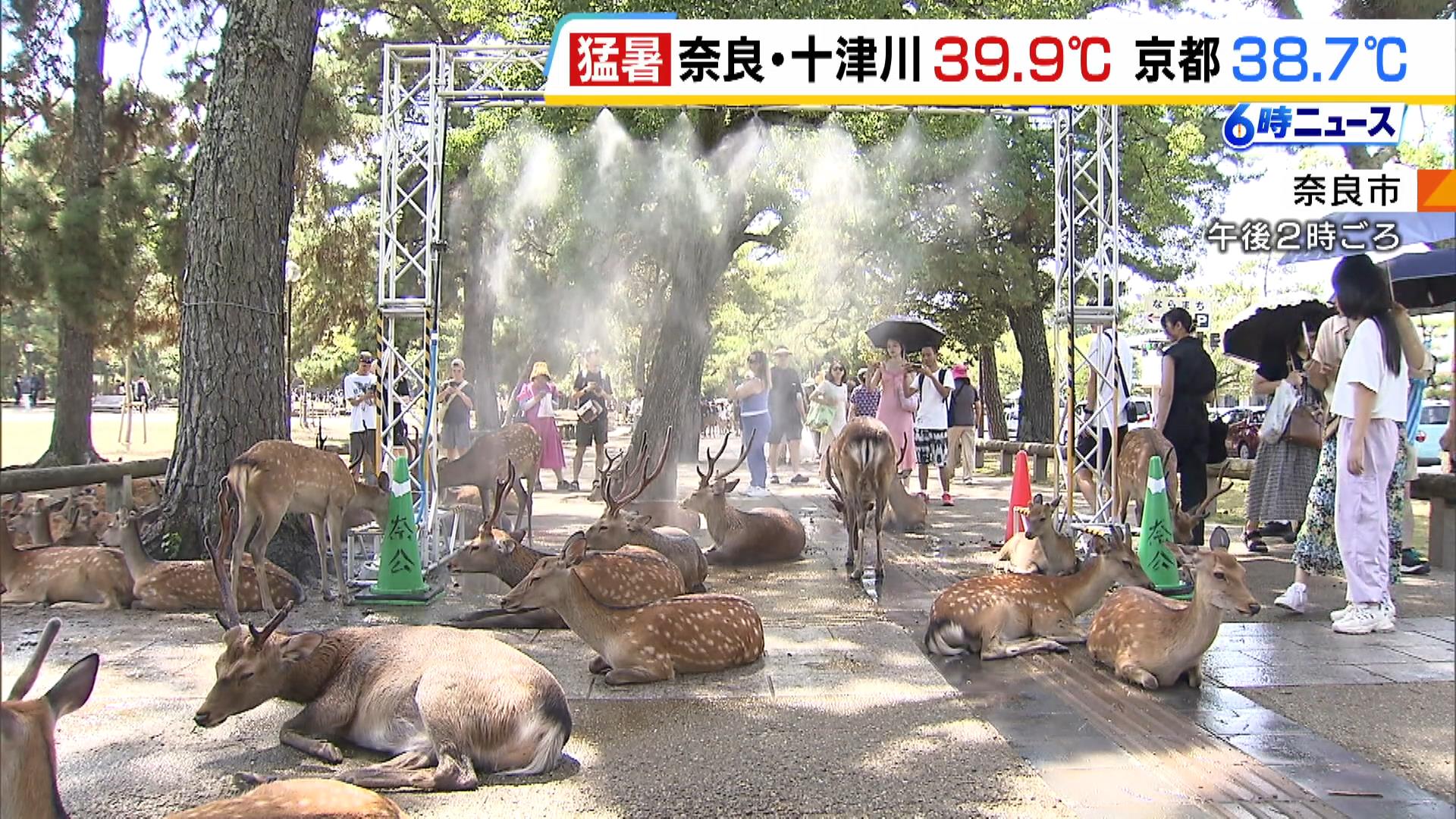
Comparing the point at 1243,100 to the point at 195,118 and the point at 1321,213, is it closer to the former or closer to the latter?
the point at 1321,213

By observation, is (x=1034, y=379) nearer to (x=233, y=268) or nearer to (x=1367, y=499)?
(x=1367, y=499)

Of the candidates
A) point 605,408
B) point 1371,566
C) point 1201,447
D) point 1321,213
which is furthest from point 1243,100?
point 605,408

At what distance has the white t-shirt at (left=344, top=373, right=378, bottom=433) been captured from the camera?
11.9 meters

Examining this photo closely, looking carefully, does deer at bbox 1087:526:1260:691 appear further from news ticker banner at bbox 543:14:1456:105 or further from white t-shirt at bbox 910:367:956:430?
white t-shirt at bbox 910:367:956:430

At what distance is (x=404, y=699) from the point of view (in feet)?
11.4

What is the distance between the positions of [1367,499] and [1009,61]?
8.75 feet

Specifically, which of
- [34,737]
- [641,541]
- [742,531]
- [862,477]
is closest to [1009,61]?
[641,541]

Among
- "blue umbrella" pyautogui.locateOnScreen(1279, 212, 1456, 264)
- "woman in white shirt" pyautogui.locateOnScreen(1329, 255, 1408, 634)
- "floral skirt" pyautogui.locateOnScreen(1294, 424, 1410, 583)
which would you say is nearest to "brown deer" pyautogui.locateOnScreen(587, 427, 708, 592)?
"floral skirt" pyautogui.locateOnScreen(1294, 424, 1410, 583)

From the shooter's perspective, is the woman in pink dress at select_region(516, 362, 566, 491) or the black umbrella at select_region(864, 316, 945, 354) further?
the black umbrella at select_region(864, 316, 945, 354)

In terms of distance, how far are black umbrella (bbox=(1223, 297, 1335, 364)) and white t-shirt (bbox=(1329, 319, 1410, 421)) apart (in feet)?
10.3

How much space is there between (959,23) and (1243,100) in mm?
1161

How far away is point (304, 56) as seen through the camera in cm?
721

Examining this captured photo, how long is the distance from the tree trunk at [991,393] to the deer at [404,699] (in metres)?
23.1

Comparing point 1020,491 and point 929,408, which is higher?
point 929,408
